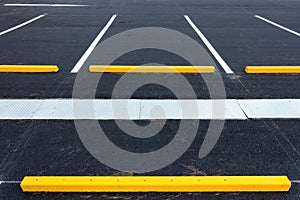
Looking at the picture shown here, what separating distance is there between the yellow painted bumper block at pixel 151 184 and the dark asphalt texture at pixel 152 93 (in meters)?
0.06

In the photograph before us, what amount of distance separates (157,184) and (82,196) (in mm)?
756

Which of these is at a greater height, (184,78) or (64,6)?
(184,78)

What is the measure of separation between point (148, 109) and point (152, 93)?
1.89 feet

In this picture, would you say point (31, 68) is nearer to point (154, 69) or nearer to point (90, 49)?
point (90, 49)

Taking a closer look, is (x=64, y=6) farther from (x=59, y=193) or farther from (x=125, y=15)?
(x=59, y=193)

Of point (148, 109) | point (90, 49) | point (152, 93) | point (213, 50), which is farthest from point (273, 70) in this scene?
point (90, 49)

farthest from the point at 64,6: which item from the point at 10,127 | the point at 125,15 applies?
the point at 10,127

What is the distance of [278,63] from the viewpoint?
677cm

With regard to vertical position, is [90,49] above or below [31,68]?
below

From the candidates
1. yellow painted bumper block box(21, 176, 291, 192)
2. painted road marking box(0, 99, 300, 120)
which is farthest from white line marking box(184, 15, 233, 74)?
yellow painted bumper block box(21, 176, 291, 192)

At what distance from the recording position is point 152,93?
527 centimetres

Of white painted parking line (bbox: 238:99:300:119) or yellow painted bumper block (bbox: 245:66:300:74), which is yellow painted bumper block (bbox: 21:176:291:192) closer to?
white painted parking line (bbox: 238:99:300:119)

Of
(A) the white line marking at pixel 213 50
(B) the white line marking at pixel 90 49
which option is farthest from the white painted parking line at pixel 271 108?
(B) the white line marking at pixel 90 49

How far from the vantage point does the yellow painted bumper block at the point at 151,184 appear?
3.09 m
